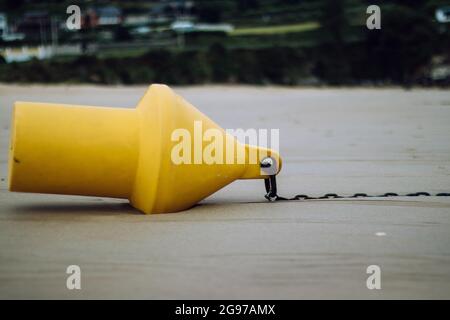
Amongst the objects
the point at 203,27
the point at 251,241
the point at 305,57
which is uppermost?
the point at 203,27

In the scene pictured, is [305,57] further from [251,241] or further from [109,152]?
[251,241]

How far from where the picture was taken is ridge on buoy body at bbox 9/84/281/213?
11.0 ft

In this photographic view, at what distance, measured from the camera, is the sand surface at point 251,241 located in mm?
2494

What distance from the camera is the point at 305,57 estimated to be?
23.6 metres

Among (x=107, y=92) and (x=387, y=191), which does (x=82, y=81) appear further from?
(x=387, y=191)

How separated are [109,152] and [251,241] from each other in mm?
906

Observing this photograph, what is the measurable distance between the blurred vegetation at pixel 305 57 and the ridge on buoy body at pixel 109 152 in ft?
47.6

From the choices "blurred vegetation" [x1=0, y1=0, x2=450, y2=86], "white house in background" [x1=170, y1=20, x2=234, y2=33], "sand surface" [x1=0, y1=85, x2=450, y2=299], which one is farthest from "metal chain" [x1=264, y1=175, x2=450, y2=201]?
"white house in background" [x1=170, y1=20, x2=234, y2=33]

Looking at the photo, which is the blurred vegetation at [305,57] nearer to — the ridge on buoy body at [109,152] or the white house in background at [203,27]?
the white house in background at [203,27]

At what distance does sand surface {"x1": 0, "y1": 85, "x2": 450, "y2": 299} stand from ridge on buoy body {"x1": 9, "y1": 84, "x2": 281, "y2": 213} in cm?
16

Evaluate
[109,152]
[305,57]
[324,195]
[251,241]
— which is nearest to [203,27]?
[305,57]

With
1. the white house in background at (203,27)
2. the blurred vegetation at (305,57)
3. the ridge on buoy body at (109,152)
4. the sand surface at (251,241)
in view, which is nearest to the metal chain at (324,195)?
the sand surface at (251,241)

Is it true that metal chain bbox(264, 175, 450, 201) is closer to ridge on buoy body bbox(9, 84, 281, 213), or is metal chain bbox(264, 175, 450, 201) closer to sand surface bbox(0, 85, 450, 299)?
sand surface bbox(0, 85, 450, 299)

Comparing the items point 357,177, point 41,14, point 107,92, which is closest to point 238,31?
point 41,14
